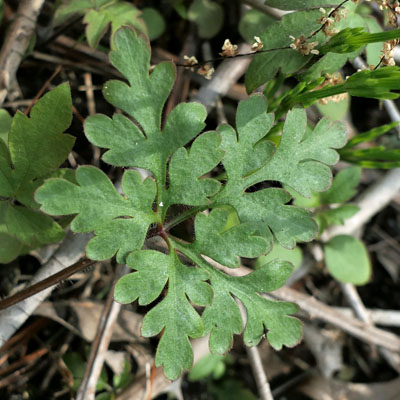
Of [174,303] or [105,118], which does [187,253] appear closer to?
[174,303]

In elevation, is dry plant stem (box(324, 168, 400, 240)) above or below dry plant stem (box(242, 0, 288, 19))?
below

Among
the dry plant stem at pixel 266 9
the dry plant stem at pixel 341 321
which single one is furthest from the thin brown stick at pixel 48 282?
the dry plant stem at pixel 266 9

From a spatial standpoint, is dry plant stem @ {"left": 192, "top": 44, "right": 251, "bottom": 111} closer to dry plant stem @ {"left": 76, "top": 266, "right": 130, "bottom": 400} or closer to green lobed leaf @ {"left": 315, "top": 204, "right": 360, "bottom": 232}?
green lobed leaf @ {"left": 315, "top": 204, "right": 360, "bottom": 232}

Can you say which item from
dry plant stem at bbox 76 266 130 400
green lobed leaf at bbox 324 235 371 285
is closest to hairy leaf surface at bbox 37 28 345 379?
dry plant stem at bbox 76 266 130 400

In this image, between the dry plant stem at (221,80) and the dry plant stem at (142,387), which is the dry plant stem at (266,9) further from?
the dry plant stem at (142,387)

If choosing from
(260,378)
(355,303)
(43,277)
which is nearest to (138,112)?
(43,277)
